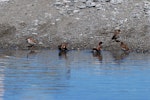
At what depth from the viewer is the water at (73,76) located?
20250mm

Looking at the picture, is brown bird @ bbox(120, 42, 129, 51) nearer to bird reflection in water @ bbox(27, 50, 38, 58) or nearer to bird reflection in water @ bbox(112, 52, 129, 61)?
bird reflection in water @ bbox(112, 52, 129, 61)

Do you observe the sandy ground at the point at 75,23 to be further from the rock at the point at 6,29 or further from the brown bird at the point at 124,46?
the brown bird at the point at 124,46

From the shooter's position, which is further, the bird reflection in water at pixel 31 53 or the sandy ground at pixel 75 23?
the sandy ground at pixel 75 23

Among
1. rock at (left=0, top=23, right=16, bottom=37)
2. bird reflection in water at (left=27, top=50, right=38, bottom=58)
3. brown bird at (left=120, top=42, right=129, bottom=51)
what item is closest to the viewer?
bird reflection in water at (left=27, top=50, right=38, bottom=58)

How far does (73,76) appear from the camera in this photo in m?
24.1

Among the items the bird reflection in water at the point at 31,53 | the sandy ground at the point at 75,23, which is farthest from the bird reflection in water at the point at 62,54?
the sandy ground at the point at 75,23

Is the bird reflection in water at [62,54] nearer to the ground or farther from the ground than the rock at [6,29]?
nearer to the ground

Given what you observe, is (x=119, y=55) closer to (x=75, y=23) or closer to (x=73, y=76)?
(x=75, y=23)

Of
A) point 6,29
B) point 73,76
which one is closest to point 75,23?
point 6,29

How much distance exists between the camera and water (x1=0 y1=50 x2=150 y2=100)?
20250 mm

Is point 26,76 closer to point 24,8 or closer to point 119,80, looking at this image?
point 119,80

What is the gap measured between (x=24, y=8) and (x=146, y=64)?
A: 38.8ft

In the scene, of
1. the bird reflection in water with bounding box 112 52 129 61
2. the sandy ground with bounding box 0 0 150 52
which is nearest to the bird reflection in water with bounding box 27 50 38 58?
the sandy ground with bounding box 0 0 150 52

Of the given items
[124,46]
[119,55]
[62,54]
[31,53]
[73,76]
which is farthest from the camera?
[124,46]
